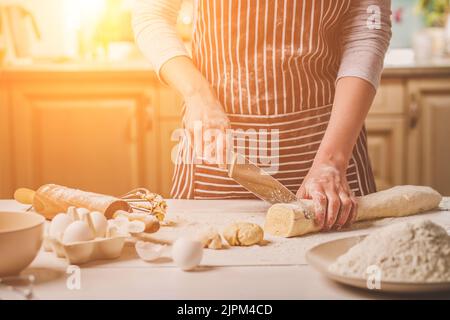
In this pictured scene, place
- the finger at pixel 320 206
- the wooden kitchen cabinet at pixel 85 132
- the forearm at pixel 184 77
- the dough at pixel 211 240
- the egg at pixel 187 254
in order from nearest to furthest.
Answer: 1. the egg at pixel 187 254
2. the dough at pixel 211 240
3. the finger at pixel 320 206
4. the forearm at pixel 184 77
5. the wooden kitchen cabinet at pixel 85 132

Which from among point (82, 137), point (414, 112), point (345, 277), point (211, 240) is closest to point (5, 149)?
point (82, 137)

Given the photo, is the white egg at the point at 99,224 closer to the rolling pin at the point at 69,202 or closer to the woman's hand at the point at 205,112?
the rolling pin at the point at 69,202

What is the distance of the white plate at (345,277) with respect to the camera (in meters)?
0.69

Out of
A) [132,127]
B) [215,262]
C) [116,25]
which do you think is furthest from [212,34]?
[116,25]

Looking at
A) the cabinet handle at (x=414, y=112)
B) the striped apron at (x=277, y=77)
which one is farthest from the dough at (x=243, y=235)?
the cabinet handle at (x=414, y=112)

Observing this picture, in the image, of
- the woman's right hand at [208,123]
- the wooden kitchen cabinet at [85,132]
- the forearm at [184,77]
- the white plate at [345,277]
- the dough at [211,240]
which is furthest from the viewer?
the wooden kitchen cabinet at [85,132]

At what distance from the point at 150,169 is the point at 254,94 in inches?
51.6

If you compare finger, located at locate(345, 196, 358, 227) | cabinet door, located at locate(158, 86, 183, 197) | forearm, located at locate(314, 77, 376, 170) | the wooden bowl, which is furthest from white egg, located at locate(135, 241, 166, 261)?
cabinet door, located at locate(158, 86, 183, 197)

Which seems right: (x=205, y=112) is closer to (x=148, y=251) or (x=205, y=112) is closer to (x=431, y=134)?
(x=148, y=251)

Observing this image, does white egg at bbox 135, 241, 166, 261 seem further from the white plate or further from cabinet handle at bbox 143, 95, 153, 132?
cabinet handle at bbox 143, 95, 153, 132

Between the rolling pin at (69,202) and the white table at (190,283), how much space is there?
0.71ft

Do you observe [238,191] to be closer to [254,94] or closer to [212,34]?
[254,94]

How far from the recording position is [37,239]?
30.7 inches

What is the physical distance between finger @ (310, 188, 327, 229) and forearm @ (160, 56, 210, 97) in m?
0.37
